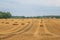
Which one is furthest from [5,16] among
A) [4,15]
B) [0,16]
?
[0,16]

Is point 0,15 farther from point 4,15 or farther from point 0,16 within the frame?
point 4,15

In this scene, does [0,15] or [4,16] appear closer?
[0,15]

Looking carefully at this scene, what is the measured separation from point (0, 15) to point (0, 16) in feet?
3.89

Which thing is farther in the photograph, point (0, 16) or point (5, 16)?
point (5, 16)

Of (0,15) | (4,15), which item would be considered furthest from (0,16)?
(4,15)

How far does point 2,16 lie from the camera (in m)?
192

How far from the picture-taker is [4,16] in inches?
7741

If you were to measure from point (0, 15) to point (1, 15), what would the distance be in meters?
4.26

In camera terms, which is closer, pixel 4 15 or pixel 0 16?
pixel 0 16

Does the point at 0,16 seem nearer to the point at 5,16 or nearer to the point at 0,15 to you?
the point at 0,15

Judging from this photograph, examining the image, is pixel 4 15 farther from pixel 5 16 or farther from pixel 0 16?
pixel 0 16

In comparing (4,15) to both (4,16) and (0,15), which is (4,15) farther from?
(0,15)

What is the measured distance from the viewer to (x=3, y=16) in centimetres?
19362

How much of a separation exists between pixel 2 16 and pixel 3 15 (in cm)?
380
